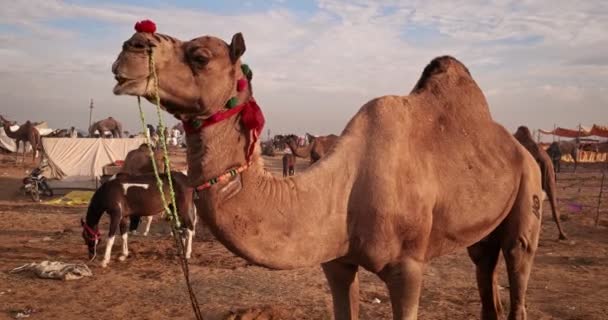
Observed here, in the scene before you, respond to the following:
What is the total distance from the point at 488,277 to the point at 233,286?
4.11m

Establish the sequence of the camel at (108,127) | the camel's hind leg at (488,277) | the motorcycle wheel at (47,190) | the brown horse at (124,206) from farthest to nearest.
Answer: the camel at (108,127)
the motorcycle wheel at (47,190)
the brown horse at (124,206)
the camel's hind leg at (488,277)

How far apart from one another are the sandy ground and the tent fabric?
339 inches

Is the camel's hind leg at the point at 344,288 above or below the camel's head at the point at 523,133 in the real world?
below

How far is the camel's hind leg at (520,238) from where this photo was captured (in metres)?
4.18

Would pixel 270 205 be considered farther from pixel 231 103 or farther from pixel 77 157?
pixel 77 157

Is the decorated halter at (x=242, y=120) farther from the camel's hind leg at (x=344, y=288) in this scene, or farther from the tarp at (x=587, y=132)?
the tarp at (x=587, y=132)

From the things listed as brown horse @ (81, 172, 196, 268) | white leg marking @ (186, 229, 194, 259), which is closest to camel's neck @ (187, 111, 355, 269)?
brown horse @ (81, 172, 196, 268)

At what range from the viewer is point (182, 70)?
7.89ft

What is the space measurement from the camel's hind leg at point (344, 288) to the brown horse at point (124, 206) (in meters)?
5.79

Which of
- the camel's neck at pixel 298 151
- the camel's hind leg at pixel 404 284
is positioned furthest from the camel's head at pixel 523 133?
the camel's hind leg at pixel 404 284

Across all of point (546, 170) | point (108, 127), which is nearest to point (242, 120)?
point (546, 170)

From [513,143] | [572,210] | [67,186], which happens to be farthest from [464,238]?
[67,186]

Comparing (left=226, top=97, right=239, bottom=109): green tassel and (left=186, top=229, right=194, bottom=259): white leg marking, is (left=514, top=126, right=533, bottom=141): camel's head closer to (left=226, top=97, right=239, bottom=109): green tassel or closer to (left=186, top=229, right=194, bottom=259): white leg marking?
(left=186, top=229, right=194, bottom=259): white leg marking

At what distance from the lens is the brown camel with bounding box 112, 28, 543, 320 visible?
2492 millimetres
